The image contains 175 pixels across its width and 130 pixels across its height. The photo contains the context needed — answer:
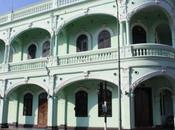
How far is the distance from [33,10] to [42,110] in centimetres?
848

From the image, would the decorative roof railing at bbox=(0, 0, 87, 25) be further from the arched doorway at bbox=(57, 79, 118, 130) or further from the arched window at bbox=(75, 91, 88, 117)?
the arched window at bbox=(75, 91, 88, 117)

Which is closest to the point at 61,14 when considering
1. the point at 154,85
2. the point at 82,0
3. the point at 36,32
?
the point at 82,0

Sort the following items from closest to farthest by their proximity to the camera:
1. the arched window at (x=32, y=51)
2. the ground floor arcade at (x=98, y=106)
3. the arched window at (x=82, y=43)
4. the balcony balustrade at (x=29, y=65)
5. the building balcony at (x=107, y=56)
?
the building balcony at (x=107, y=56) → the ground floor arcade at (x=98, y=106) → the balcony balustrade at (x=29, y=65) → the arched window at (x=82, y=43) → the arched window at (x=32, y=51)

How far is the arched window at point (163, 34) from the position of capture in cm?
2175

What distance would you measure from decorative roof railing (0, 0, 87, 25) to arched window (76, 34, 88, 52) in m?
2.88

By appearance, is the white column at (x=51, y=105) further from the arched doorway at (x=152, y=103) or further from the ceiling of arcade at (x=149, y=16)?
the ceiling of arcade at (x=149, y=16)

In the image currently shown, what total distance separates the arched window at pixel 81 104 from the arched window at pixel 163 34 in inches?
273

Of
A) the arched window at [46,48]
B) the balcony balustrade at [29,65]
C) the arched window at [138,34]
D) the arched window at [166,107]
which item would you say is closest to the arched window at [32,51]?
the arched window at [46,48]

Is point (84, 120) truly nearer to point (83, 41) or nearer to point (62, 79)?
point (62, 79)

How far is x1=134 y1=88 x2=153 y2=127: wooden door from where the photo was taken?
19.8m

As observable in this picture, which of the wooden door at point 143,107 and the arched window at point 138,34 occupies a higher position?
the arched window at point 138,34

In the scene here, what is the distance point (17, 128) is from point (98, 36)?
409 inches

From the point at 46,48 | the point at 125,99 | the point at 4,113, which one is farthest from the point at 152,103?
the point at 4,113

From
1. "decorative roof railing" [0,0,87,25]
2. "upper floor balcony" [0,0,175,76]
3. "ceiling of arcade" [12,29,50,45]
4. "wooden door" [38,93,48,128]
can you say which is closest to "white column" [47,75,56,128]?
"upper floor balcony" [0,0,175,76]
